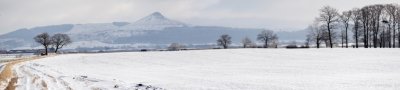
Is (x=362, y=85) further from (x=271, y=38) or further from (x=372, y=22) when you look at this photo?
(x=271, y=38)

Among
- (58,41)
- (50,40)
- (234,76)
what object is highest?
(50,40)

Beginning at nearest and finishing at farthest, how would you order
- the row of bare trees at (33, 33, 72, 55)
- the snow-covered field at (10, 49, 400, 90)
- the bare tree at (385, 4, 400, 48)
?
the snow-covered field at (10, 49, 400, 90)
the bare tree at (385, 4, 400, 48)
the row of bare trees at (33, 33, 72, 55)

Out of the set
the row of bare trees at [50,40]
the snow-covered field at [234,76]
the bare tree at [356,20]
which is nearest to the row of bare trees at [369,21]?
the bare tree at [356,20]

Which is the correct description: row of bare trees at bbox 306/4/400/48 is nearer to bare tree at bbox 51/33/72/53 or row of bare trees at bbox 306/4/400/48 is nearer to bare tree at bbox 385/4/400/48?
bare tree at bbox 385/4/400/48

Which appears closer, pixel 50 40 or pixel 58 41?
pixel 50 40

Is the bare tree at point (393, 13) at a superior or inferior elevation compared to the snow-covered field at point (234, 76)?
superior

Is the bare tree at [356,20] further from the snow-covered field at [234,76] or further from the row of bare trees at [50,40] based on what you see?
the row of bare trees at [50,40]

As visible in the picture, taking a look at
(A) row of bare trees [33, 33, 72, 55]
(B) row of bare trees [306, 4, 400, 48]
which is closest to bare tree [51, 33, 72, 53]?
(A) row of bare trees [33, 33, 72, 55]

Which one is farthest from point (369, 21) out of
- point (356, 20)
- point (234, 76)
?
point (234, 76)

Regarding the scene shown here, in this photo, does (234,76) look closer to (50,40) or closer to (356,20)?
(356,20)

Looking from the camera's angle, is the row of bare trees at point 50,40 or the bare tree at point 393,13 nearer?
the bare tree at point 393,13

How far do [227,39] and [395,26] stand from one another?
90.7 m

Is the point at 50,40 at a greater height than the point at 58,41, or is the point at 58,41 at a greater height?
the point at 50,40

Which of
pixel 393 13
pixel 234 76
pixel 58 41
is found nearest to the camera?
pixel 234 76
